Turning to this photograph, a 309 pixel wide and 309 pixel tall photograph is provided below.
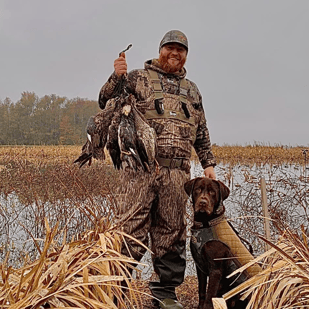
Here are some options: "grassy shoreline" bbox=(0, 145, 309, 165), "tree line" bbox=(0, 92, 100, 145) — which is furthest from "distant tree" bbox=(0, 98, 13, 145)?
"grassy shoreline" bbox=(0, 145, 309, 165)

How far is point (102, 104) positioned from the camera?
11.0 ft

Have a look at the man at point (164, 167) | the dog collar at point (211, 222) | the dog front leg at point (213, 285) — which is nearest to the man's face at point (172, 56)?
the man at point (164, 167)

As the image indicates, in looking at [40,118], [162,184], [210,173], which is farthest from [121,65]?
[40,118]

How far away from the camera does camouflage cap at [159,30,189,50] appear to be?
3.20 m

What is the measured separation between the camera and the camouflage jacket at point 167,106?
10.5 ft

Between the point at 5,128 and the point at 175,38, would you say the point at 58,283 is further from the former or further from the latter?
the point at 5,128

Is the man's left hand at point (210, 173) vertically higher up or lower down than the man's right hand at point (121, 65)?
lower down

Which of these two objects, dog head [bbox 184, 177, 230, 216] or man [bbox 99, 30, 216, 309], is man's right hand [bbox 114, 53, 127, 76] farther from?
dog head [bbox 184, 177, 230, 216]

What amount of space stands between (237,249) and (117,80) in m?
1.69

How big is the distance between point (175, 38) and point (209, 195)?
4.68ft

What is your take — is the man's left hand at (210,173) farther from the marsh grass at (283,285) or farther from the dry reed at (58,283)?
the dry reed at (58,283)

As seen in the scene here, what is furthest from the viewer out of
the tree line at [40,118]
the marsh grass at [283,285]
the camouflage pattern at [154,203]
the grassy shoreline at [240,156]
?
the tree line at [40,118]

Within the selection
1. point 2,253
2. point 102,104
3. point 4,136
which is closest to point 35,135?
point 4,136

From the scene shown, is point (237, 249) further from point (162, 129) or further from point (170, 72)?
point (170, 72)
